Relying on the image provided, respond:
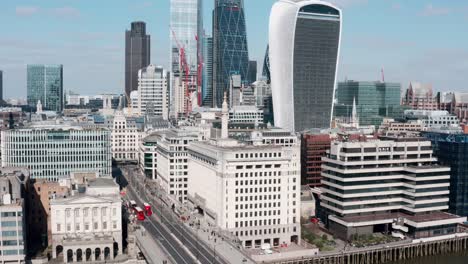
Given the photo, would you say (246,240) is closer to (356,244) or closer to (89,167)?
(356,244)

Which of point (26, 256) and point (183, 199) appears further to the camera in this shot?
point (183, 199)

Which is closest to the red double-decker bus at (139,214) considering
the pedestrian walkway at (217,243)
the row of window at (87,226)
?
the pedestrian walkway at (217,243)

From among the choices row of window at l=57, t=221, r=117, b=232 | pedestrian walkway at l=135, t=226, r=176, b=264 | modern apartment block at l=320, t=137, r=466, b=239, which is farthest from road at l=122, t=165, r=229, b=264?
modern apartment block at l=320, t=137, r=466, b=239

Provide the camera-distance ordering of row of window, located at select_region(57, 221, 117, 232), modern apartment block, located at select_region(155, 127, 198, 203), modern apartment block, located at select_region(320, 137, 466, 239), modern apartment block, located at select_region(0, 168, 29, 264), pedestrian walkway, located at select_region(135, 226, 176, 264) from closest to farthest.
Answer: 1. modern apartment block, located at select_region(0, 168, 29, 264)
2. pedestrian walkway, located at select_region(135, 226, 176, 264)
3. row of window, located at select_region(57, 221, 117, 232)
4. modern apartment block, located at select_region(320, 137, 466, 239)
5. modern apartment block, located at select_region(155, 127, 198, 203)

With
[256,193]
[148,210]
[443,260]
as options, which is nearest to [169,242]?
[256,193]

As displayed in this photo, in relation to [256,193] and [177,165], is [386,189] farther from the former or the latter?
[177,165]

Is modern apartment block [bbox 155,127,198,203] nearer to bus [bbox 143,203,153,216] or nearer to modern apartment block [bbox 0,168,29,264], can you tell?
bus [bbox 143,203,153,216]

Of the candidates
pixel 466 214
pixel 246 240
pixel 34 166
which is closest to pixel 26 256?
pixel 246 240
